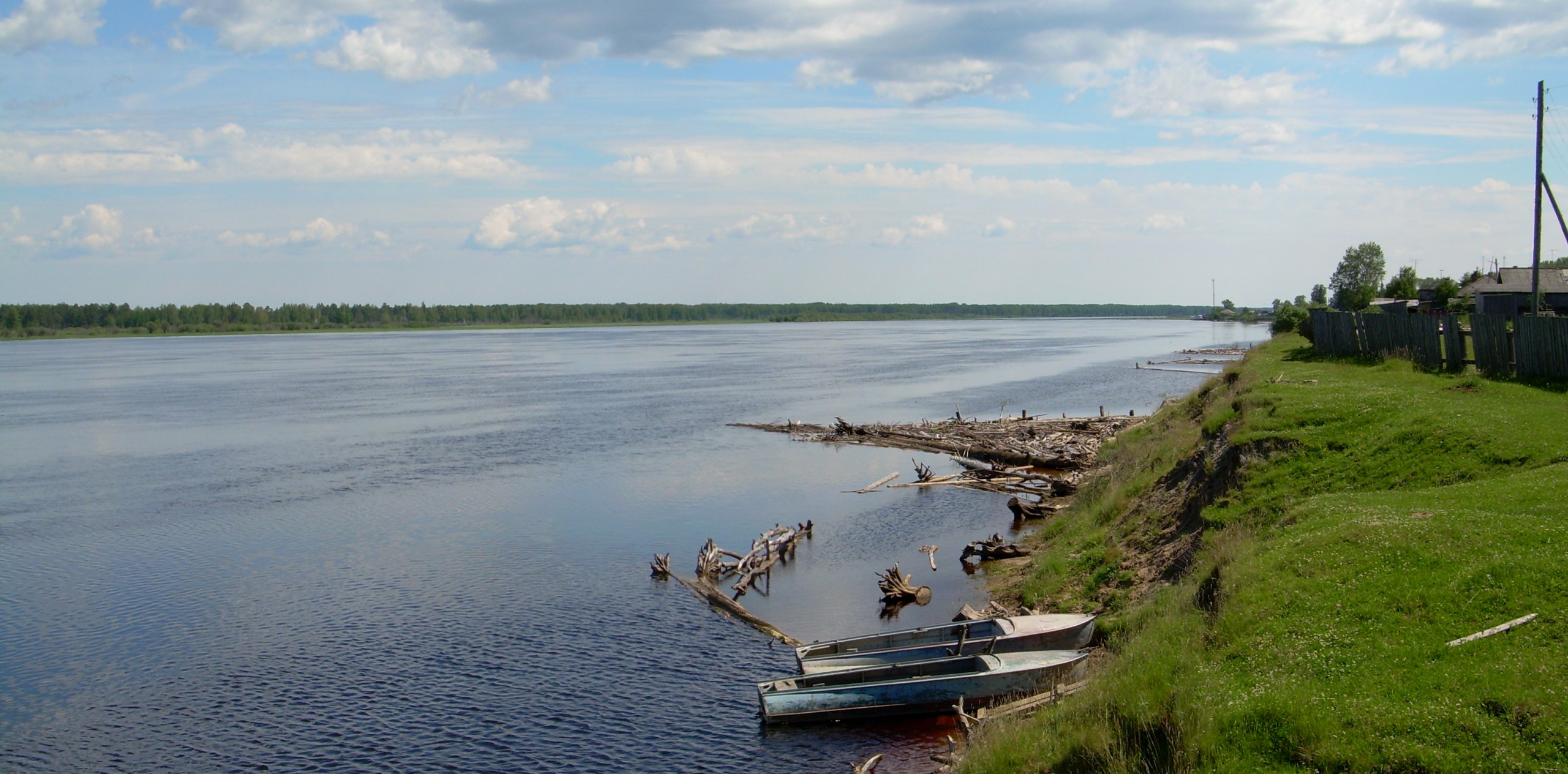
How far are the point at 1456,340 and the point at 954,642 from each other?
1961cm

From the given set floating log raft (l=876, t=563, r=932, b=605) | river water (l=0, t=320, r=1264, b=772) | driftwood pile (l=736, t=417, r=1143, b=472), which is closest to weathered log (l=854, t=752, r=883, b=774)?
river water (l=0, t=320, r=1264, b=772)

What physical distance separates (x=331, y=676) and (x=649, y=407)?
46.8 m

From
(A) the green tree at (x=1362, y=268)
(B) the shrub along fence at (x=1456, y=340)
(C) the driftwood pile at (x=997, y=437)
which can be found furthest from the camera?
(A) the green tree at (x=1362, y=268)

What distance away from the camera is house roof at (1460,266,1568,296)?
63688 millimetres

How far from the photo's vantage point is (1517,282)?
2702 inches

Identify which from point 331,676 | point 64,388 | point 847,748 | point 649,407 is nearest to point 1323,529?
point 847,748

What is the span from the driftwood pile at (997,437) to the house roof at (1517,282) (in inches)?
1394

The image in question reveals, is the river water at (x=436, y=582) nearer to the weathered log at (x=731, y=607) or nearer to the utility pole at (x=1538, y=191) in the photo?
the weathered log at (x=731, y=607)

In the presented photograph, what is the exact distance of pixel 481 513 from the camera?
35125 mm

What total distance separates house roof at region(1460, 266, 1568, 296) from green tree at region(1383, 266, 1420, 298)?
2621 cm

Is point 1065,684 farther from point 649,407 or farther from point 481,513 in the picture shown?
point 649,407

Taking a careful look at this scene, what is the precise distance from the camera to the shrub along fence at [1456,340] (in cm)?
2444

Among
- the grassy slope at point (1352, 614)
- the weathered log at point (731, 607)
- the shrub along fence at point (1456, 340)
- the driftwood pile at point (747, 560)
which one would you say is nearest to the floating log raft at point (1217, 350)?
the shrub along fence at point (1456, 340)

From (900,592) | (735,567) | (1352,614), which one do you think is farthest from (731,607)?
(1352,614)
